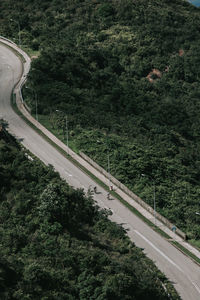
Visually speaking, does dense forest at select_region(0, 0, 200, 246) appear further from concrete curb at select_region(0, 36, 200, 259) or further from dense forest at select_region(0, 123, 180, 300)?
dense forest at select_region(0, 123, 180, 300)

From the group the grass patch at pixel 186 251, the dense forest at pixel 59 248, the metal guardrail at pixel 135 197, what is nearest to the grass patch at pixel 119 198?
the grass patch at pixel 186 251

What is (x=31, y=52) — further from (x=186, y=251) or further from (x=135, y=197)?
(x=186, y=251)

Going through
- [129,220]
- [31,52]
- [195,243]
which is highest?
[31,52]

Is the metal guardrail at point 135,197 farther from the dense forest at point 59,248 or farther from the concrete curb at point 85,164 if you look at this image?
the dense forest at point 59,248

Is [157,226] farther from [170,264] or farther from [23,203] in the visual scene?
[23,203]

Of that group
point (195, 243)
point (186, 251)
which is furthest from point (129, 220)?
point (195, 243)
